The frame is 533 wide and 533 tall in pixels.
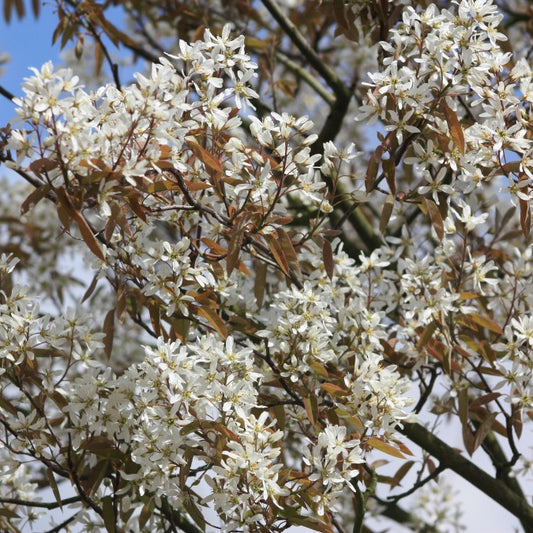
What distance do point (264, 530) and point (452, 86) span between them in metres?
1.06

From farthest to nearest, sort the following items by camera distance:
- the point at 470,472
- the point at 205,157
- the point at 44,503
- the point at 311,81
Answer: the point at 311,81 → the point at 470,472 → the point at 44,503 → the point at 205,157

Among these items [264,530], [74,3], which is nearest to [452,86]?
[264,530]

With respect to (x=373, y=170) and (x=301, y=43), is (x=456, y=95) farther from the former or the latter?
(x=301, y=43)

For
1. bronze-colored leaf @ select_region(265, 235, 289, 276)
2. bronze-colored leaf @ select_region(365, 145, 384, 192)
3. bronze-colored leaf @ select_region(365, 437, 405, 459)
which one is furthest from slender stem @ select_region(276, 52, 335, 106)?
bronze-colored leaf @ select_region(365, 437, 405, 459)

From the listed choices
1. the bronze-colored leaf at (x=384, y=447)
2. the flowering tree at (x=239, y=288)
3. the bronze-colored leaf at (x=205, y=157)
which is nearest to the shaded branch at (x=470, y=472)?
the flowering tree at (x=239, y=288)

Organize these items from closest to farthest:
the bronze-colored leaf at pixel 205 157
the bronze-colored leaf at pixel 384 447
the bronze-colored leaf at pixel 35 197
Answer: the bronze-colored leaf at pixel 35 197, the bronze-colored leaf at pixel 205 157, the bronze-colored leaf at pixel 384 447

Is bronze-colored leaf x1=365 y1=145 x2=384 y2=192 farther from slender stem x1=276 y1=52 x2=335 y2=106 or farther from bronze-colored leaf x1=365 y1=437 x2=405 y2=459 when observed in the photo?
slender stem x1=276 y1=52 x2=335 y2=106

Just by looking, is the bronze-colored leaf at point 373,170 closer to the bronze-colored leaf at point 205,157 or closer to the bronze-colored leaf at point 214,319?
the bronze-colored leaf at point 205,157

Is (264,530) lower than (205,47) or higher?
lower

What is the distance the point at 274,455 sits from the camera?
1723mm

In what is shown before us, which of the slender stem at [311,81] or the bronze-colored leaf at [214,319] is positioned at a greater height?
the slender stem at [311,81]

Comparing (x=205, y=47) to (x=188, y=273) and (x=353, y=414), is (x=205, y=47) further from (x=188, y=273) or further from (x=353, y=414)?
(x=353, y=414)

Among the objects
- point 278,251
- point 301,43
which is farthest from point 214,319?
point 301,43

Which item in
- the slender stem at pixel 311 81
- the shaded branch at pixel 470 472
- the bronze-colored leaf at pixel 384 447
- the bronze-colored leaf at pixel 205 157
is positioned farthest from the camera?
the slender stem at pixel 311 81
